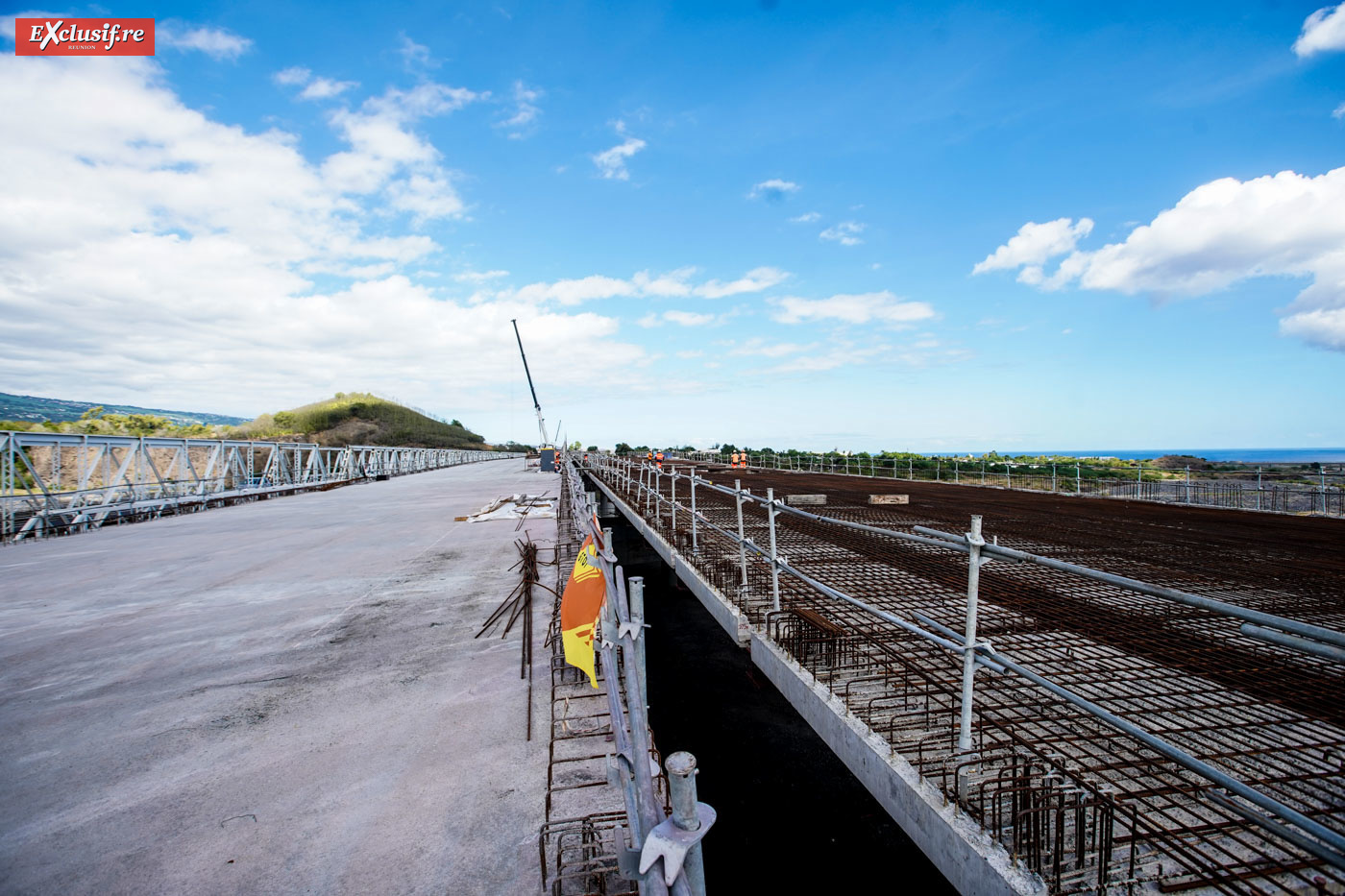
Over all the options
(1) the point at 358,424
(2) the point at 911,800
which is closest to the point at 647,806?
(2) the point at 911,800

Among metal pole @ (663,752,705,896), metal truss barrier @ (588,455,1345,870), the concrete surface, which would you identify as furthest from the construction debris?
metal pole @ (663,752,705,896)

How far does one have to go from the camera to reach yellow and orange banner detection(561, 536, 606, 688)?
11.1 ft

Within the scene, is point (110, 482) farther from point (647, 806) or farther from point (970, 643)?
point (970, 643)

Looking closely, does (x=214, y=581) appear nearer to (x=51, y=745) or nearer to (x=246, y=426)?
(x=51, y=745)

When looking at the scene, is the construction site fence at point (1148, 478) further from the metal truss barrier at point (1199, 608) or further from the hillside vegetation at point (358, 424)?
Answer: the hillside vegetation at point (358, 424)

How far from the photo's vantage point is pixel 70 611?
6.97 m

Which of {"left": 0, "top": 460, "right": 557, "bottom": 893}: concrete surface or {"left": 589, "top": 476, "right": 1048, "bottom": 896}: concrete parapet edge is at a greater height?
{"left": 589, "top": 476, "right": 1048, "bottom": 896}: concrete parapet edge

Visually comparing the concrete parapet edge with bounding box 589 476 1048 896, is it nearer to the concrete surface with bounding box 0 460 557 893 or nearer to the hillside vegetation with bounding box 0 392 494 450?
the concrete surface with bounding box 0 460 557 893

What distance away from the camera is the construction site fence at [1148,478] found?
48.5 feet

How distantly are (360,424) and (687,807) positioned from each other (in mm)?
124221

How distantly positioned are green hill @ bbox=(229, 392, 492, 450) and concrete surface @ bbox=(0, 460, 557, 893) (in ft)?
298

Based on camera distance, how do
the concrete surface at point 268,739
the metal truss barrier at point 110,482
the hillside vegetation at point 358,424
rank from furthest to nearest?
the hillside vegetation at point 358,424, the metal truss barrier at point 110,482, the concrete surface at point 268,739

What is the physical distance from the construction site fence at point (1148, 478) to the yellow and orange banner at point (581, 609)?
17.1m

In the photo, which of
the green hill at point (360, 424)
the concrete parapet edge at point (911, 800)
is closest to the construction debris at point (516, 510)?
Answer: the concrete parapet edge at point (911, 800)
